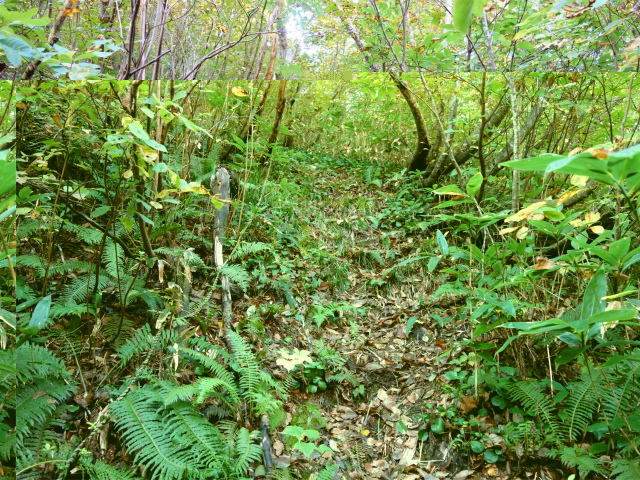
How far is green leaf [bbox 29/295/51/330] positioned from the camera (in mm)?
1216

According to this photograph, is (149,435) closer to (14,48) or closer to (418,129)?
(14,48)

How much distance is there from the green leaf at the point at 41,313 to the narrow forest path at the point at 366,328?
70cm

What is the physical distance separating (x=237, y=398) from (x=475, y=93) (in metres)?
1.62

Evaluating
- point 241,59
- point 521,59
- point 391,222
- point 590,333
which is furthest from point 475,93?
point 590,333

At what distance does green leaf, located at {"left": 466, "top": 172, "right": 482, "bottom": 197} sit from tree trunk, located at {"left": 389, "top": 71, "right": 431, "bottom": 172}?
13.0 inches

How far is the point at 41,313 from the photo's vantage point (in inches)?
49.2

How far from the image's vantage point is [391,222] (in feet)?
5.89

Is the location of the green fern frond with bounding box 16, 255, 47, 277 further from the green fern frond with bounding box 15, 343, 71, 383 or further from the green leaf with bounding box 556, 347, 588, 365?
the green leaf with bounding box 556, 347, 588, 365

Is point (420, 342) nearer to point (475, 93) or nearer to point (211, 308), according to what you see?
point (211, 308)

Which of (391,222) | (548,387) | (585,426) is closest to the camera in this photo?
(585,426)

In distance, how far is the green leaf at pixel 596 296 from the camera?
37.3 inches

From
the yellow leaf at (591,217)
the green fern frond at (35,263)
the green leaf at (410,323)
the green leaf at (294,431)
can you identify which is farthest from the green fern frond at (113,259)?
the yellow leaf at (591,217)

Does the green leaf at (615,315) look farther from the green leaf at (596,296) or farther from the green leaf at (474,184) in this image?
the green leaf at (474,184)

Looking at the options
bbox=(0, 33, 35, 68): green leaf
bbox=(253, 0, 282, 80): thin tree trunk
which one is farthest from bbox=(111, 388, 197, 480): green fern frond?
bbox=(253, 0, 282, 80): thin tree trunk
